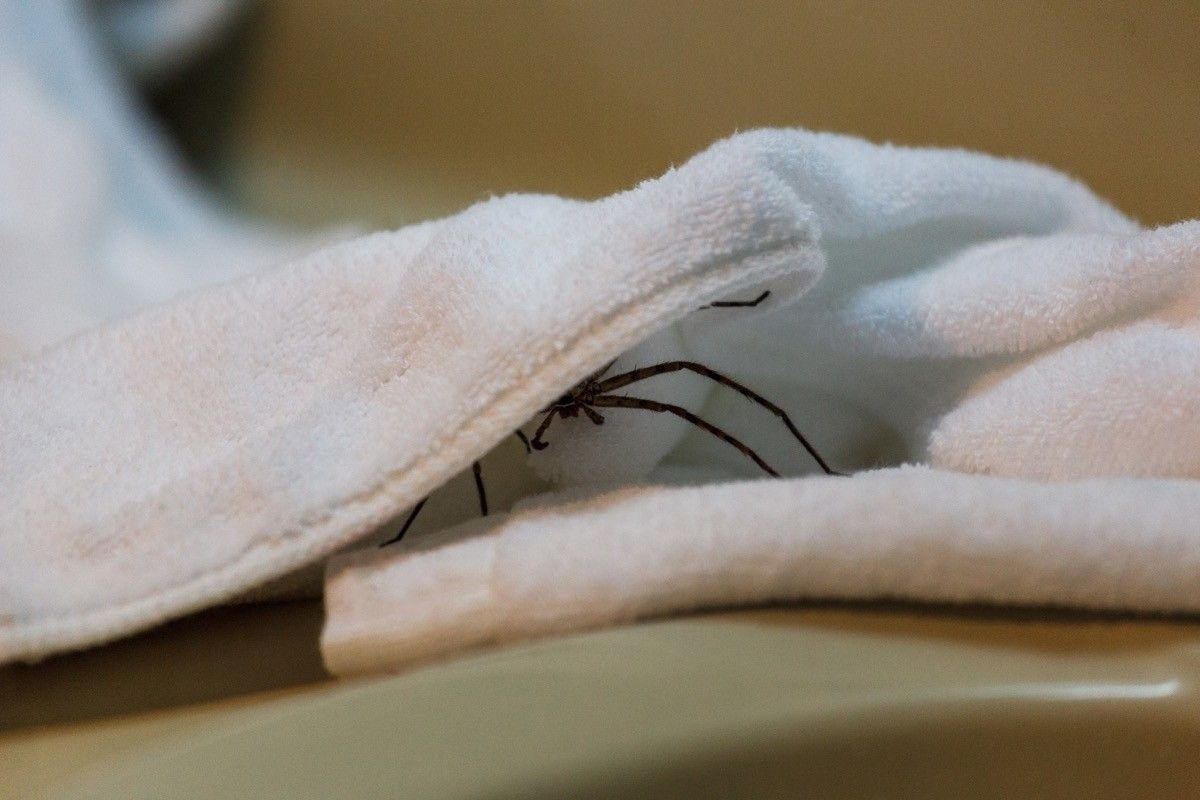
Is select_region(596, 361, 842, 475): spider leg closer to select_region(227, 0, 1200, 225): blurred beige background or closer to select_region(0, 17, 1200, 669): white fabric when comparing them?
select_region(0, 17, 1200, 669): white fabric

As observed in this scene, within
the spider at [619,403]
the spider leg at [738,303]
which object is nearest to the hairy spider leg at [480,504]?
the spider at [619,403]

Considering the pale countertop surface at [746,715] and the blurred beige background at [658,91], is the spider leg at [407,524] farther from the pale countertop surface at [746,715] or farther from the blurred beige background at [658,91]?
the blurred beige background at [658,91]

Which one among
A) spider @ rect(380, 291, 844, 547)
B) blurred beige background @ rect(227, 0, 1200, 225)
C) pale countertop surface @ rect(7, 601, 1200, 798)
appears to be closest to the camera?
pale countertop surface @ rect(7, 601, 1200, 798)

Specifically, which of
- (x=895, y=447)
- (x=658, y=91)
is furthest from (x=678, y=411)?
(x=658, y=91)

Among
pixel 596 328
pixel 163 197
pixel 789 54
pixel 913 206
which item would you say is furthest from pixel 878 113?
pixel 163 197

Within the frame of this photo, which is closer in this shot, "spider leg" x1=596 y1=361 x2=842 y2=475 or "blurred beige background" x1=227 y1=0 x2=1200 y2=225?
"spider leg" x1=596 y1=361 x2=842 y2=475

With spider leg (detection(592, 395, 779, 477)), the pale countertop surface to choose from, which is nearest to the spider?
spider leg (detection(592, 395, 779, 477))

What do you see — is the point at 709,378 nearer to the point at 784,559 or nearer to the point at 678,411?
the point at 678,411
